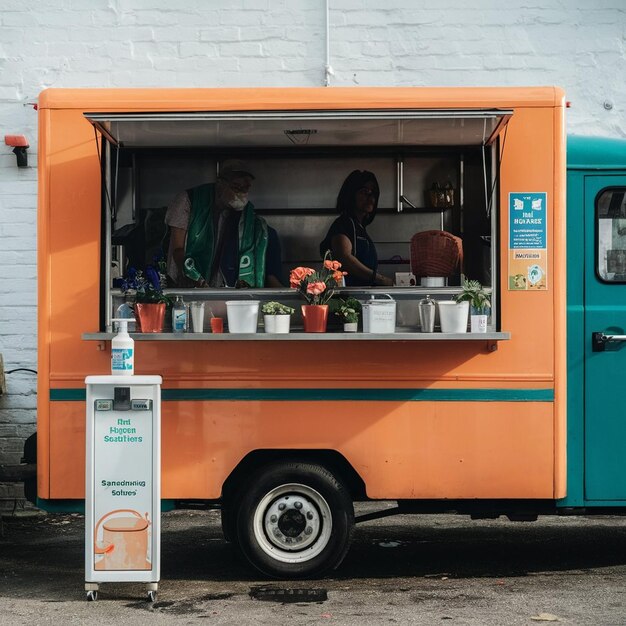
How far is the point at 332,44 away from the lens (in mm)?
9094

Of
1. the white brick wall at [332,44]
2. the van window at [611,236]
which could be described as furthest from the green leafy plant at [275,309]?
the white brick wall at [332,44]

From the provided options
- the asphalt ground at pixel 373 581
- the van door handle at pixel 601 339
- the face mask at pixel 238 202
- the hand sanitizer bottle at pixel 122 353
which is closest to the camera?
the asphalt ground at pixel 373 581

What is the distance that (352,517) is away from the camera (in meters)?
6.10

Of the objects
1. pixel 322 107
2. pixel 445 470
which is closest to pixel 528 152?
pixel 322 107

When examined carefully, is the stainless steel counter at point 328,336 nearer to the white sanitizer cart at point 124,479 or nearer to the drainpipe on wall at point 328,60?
the white sanitizer cart at point 124,479

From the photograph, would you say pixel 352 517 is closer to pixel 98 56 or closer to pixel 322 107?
pixel 322 107

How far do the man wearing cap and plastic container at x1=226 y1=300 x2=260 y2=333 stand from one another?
1.78 ft

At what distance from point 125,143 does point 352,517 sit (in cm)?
260

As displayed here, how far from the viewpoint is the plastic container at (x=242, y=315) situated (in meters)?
5.92

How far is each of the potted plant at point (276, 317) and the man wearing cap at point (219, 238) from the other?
20.9 inches

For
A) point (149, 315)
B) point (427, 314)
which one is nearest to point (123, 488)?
point (149, 315)

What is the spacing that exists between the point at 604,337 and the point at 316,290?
67.1 inches

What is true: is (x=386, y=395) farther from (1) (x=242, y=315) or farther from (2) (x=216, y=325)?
(2) (x=216, y=325)

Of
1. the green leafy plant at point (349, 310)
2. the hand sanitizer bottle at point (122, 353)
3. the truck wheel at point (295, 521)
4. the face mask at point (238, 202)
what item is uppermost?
the face mask at point (238, 202)
